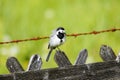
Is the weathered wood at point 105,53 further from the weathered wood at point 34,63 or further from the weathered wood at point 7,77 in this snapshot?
the weathered wood at point 7,77

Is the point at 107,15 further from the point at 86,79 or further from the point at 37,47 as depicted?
the point at 86,79

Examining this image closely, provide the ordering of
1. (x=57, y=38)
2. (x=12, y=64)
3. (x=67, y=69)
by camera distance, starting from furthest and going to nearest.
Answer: (x=57, y=38) → (x=67, y=69) → (x=12, y=64)

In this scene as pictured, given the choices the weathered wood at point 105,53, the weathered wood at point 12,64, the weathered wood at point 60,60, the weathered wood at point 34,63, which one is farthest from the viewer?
the weathered wood at point 105,53

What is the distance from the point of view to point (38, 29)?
12.4 metres

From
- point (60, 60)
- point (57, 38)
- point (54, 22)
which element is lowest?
point (54, 22)

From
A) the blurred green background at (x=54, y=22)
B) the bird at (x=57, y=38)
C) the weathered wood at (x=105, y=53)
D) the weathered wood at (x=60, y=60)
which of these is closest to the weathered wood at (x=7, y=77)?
the weathered wood at (x=60, y=60)

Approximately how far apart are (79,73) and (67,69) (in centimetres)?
12

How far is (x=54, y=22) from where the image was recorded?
1241 centimetres

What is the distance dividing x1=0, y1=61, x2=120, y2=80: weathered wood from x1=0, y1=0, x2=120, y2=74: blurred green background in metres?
5.04

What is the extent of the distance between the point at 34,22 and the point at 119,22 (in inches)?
50.8

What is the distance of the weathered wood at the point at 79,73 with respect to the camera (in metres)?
6.29

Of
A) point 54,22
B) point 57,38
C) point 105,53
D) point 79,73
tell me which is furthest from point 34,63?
point 54,22

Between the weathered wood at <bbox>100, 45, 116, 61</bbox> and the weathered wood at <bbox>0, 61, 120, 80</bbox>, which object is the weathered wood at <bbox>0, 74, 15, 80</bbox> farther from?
the weathered wood at <bbox>100, 45, 116, 61</bbox>

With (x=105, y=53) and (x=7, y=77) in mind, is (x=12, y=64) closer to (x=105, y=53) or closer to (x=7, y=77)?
(x=7, y=77)
